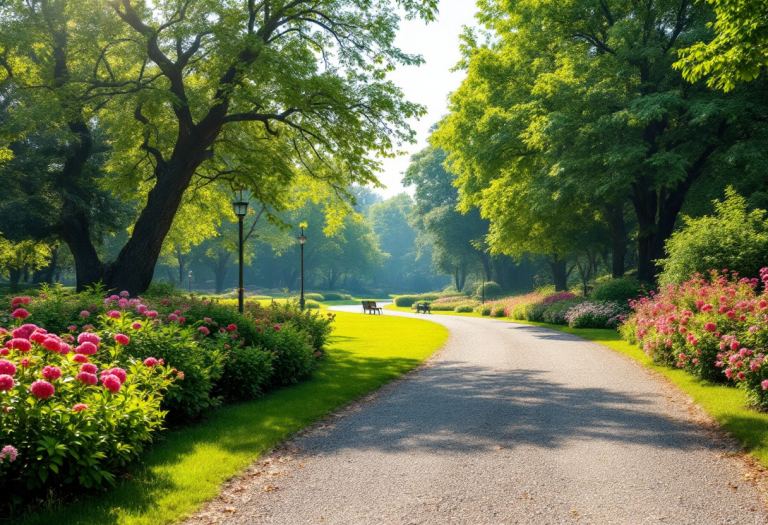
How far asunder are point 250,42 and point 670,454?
12.7m

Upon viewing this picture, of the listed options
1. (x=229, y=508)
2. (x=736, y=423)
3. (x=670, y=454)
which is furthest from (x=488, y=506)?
(x=736, y=423)

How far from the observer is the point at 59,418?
4.12 m

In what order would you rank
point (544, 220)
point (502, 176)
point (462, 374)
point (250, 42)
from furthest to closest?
1. point (544, 220)
2. point (502, 176)
3. point (250, 42)
4. point (462, 374)

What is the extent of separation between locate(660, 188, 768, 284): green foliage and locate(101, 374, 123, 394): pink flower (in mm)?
14439

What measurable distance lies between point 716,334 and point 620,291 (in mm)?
12622

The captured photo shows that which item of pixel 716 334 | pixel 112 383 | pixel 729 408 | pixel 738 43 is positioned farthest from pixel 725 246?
pixel 112 383

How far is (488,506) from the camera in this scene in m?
4.28

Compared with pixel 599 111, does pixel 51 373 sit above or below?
below

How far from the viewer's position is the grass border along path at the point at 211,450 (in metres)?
4.10

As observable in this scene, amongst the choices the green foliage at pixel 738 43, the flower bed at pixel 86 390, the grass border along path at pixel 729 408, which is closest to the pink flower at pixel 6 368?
the flower bed at pixel 86 390

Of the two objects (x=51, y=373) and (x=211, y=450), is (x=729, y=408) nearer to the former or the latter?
(x=211, y=450)

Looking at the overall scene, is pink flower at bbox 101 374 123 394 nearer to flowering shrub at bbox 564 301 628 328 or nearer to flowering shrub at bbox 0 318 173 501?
flowering shrub at bbox 0 318 173 501

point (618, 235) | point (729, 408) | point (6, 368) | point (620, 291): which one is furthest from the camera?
point (618, 235)

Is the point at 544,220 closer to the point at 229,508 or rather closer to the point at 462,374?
the point at 462,374
